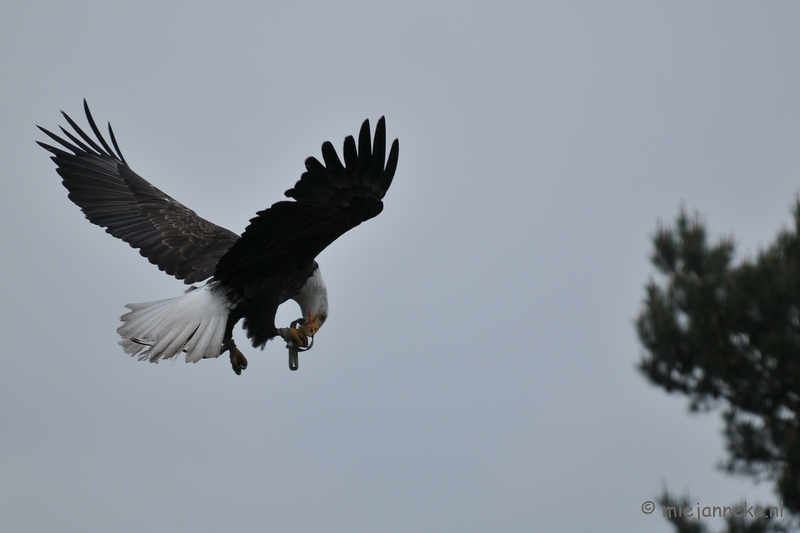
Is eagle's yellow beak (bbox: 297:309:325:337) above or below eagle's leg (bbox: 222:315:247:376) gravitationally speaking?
above

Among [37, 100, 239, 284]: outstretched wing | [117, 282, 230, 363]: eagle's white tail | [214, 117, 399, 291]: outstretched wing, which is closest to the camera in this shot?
[214, 117, 399, 291]: outstretched wing

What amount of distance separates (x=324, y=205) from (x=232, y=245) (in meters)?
0.96

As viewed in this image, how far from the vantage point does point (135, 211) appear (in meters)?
5.42

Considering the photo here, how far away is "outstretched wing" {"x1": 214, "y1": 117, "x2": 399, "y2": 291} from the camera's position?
3.81 m

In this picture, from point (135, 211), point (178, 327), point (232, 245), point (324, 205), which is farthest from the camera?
point (135, 211)

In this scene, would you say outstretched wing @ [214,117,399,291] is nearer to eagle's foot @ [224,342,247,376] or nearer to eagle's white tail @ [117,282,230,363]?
eagle's white tail @ [117,282,230,363]

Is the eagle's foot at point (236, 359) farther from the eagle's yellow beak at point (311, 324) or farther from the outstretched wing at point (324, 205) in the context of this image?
the outstretched wing at point (324, 205)

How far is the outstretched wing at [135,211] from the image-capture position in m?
4.97

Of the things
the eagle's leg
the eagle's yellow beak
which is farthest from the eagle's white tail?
the eagle's yellow beak

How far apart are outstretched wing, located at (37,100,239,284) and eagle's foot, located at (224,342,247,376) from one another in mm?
431

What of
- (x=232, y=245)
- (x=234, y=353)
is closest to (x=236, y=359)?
(x=234, y=353)

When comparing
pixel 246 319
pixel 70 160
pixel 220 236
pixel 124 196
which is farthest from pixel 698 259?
pixel 70 160

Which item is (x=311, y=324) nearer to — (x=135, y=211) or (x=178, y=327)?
(x=178, y=327)

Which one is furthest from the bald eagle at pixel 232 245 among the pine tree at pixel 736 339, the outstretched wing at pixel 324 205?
the pine tree at pixel 736 339
